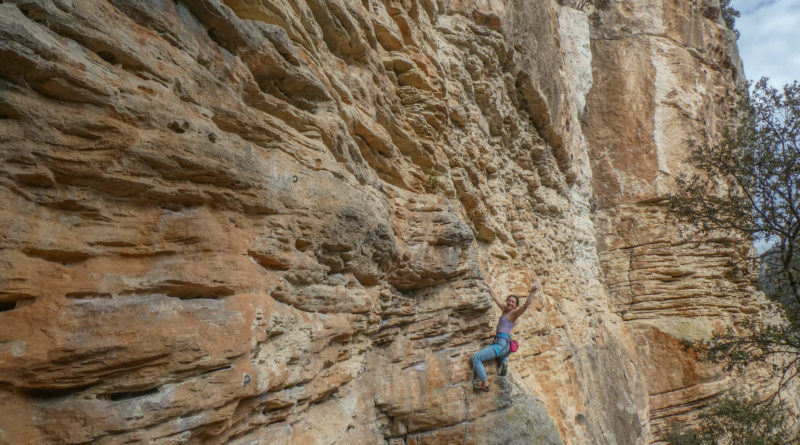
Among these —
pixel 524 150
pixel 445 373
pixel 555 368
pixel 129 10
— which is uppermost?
pixel 524 150

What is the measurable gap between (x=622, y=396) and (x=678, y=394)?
3855mm

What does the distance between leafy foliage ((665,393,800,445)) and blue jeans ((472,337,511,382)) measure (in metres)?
7.97

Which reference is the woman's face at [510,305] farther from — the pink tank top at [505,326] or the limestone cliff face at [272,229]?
the limestone cliff face at [272,229]

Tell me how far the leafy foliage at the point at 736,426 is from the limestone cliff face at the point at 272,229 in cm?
290

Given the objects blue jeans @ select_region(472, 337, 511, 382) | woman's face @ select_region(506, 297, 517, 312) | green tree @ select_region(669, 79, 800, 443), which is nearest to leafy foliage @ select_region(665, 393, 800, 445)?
green tree @ select_region(669, 79, 800, 443)

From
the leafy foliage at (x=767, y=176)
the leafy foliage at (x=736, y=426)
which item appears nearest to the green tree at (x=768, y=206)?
the leafy foliage at (x=767, y=176)

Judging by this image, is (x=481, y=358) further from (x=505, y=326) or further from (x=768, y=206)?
(x=768, y=206)

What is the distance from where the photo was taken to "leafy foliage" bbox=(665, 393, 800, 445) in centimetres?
931

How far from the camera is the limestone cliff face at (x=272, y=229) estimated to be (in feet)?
6.66

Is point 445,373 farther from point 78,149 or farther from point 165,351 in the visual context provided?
point 78,149

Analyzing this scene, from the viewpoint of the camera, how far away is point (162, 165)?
7.98ft

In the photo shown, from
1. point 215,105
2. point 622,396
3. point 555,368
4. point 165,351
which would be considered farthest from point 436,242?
point 622,396

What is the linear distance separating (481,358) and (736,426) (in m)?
10.2

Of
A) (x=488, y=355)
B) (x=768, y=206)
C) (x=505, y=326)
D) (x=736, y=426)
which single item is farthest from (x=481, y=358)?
(x=736, y=426)
